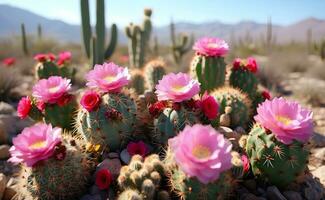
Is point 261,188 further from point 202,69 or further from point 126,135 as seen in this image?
point 202,69

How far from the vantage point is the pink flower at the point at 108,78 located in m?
2.89

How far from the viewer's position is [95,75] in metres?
2.93

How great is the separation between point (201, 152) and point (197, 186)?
28 cm

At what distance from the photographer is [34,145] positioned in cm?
241

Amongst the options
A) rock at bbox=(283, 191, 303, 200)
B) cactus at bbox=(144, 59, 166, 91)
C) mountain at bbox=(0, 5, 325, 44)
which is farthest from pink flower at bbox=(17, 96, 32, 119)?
mountain at bbox=(0, 5, 325, 44)

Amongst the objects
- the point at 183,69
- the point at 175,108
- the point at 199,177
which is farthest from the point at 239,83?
the point at 183,69

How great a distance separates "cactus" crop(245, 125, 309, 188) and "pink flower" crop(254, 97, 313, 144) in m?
0.07

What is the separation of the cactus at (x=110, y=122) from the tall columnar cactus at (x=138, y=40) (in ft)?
18.6

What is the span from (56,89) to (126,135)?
72 centimetres

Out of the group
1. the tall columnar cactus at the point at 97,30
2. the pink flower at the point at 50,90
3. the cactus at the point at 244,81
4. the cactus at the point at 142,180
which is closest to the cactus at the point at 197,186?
the cactus at the point at 142,180

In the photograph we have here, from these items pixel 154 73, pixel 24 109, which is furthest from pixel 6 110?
pixel 24 109

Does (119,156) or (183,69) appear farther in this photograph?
(183,69)

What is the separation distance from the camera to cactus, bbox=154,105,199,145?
2762mm

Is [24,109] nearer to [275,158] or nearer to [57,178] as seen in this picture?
[57,178]
